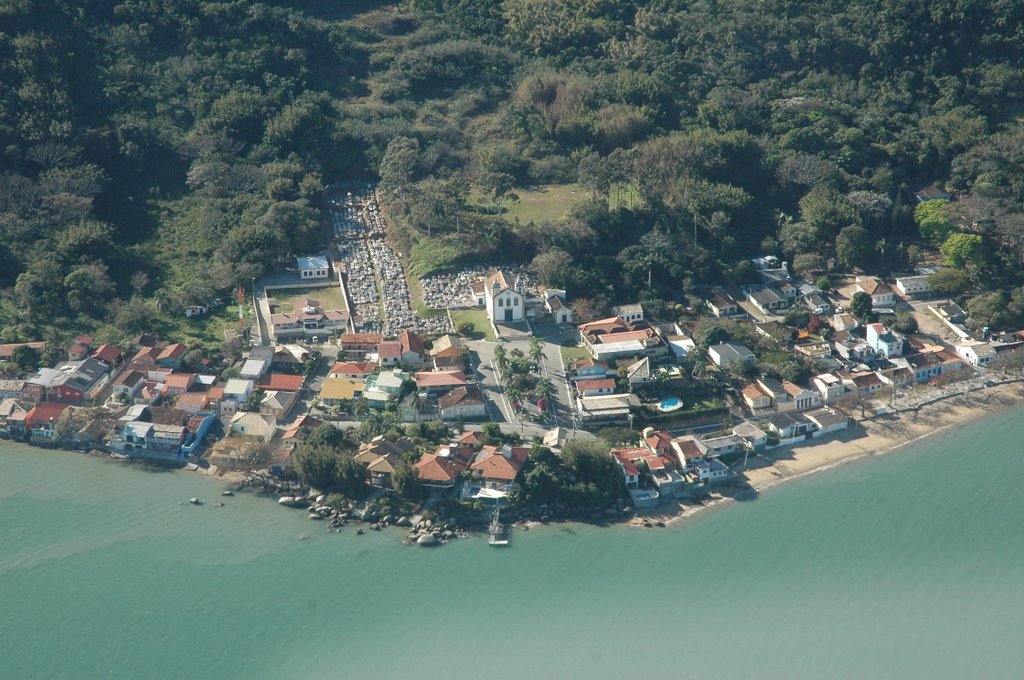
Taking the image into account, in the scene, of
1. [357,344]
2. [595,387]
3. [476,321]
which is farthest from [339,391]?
[595,387]

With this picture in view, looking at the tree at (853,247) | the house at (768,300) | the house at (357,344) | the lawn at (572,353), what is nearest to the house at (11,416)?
the house at (357,344)

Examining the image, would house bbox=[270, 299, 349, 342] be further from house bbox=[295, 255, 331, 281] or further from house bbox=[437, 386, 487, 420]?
house bbox=[437, 386, 487, 420]

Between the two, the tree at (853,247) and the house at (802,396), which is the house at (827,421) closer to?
the house at (802,396)

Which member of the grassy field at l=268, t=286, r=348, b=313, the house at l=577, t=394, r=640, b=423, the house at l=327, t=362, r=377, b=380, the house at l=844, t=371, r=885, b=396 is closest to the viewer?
the house at l=577, t=394, r=640, b=423

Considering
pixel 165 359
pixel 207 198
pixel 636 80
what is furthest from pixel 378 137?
pixel 165 359

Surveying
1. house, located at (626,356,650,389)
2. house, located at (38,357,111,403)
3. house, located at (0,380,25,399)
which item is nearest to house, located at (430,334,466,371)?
house, located at (626,356,650,389)
